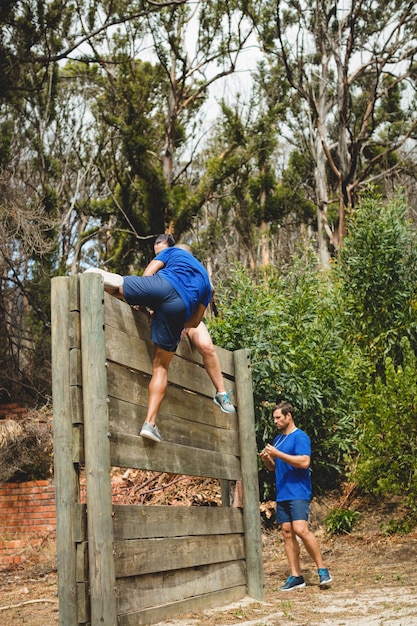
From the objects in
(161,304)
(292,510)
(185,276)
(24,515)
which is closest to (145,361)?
(161,304)

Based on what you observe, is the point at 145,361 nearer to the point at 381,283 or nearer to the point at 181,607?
the point at 181,607

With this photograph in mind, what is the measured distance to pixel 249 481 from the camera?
259 inches

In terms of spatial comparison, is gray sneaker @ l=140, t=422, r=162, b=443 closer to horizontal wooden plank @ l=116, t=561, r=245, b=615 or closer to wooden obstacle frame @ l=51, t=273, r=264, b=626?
wooden obstacle frame @ l=51, t=273, r=264, b=626

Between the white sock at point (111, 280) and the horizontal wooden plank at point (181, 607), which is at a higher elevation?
the white sock at point (111, 280)

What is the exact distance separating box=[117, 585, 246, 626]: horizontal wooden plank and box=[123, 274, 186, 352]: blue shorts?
1.61 meters

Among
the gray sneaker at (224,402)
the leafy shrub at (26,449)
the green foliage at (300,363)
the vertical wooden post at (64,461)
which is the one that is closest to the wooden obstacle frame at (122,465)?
the vertical wooden post at (64,461)

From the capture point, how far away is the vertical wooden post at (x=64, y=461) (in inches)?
157

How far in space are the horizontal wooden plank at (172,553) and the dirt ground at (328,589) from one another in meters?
0.34

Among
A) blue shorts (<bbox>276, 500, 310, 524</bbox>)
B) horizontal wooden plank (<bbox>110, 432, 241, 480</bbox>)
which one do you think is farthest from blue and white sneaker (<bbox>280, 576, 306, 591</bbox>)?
horizontal wooden plank (<bbox>110, 432, 241, 480</bbox>)

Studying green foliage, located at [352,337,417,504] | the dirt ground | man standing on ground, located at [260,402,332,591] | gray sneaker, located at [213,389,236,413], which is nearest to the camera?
the dirt ground

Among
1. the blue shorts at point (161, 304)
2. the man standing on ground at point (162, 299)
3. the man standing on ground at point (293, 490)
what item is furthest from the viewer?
the man standing on ground at point (293, 490)

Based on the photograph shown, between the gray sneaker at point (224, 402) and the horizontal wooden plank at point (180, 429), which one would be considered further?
the gray sneaker at point (224, 402)

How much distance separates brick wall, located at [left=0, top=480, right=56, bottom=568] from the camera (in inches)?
464

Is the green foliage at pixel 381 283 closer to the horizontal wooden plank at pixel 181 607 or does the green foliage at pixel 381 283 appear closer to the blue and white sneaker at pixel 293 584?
the blue and white sneaker at pixel 293 584
